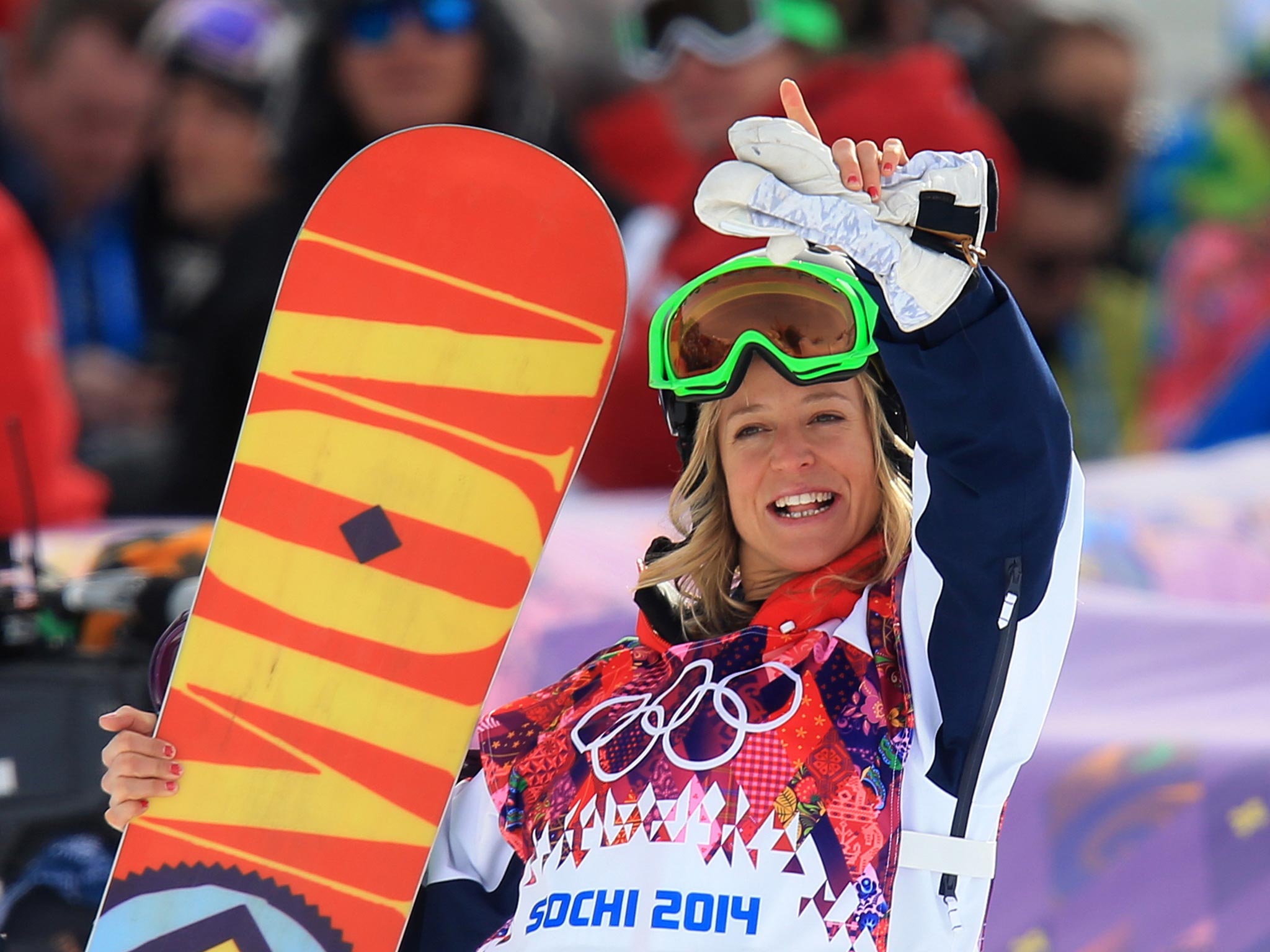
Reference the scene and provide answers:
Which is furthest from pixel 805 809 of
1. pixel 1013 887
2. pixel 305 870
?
pixel 1013 887

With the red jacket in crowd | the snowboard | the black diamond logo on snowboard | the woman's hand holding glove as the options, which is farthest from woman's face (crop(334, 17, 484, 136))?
the woman's hand holding glove

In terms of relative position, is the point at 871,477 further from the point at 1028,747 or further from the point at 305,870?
the point at 305,870

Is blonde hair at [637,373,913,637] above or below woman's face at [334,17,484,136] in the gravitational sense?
below

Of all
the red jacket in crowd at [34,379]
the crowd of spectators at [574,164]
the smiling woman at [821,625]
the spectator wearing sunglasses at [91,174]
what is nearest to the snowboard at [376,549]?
the smiling woman at [821,625]

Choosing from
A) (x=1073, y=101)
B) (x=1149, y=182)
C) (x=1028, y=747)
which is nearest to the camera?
(x=1028, y=747)

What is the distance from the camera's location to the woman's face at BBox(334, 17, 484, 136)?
4.61m

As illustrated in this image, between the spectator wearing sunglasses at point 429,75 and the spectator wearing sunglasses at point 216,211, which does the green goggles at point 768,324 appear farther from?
the spectator wearing sunglasses at point 216,211

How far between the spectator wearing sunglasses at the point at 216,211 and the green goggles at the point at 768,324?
2.67 meters

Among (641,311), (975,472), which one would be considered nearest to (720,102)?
(641,311)

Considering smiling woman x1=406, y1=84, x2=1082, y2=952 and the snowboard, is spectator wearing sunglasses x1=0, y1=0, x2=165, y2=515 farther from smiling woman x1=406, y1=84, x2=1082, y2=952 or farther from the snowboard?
smiling woman x1=406, y1=84, x2=1082, y2=952

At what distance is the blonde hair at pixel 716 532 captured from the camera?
83.4 inches

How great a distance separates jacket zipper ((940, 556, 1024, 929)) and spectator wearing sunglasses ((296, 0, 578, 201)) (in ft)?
9.44

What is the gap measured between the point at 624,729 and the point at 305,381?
673 millimetres

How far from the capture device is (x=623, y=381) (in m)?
4.50
